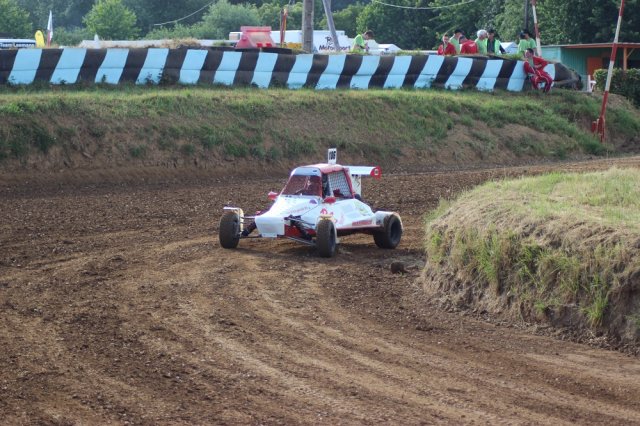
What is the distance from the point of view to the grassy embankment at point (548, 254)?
8.51m

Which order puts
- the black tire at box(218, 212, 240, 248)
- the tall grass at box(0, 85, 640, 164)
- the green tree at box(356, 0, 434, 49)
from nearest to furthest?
the black tire at box(218, 212, 240, 248), the tall grass at box(0, 85, 640, 164), the green tree at box(356, 0, 434, 49)

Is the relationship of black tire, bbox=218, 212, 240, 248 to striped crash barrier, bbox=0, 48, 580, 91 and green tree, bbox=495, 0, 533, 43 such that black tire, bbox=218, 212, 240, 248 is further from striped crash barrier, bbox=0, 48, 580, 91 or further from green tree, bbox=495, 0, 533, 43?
green tree, bbox=495, 0, 533, 43

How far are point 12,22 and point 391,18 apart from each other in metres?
24.7

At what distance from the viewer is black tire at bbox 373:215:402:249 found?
1335cm

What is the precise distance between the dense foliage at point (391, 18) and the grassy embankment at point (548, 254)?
108 feet

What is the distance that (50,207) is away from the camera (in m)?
15.8

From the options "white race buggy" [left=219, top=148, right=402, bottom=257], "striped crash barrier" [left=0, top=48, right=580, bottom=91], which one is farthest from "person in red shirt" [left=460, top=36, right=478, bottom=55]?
"white race buggy" [left=219, top=148, right=402, bottom=257]

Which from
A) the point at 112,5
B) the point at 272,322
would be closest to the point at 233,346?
the point at 272,322

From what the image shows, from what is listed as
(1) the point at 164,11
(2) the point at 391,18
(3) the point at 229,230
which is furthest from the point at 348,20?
(3) the point at 229,230

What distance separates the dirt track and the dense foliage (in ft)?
108

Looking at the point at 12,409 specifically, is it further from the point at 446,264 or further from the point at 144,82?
the point at 144,82

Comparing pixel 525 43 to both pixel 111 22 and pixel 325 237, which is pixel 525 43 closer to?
pixel 325 237

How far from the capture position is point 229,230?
12.8 metres

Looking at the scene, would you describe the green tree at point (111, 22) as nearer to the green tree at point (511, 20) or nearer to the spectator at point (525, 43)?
the green tree at point (511, 20)
